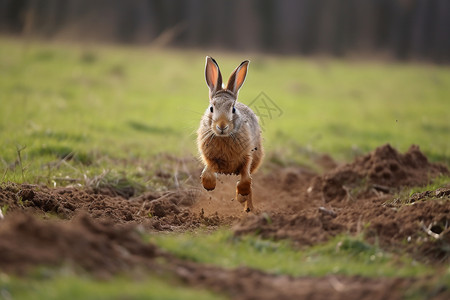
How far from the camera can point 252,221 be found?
5949mm

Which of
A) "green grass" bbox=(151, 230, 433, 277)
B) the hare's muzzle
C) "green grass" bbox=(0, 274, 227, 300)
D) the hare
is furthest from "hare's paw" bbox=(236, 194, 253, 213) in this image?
"green grass" bbox=(0, 274, 227, 300)

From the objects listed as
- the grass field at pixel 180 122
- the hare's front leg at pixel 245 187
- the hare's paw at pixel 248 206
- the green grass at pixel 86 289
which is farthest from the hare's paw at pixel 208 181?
the green grass at pixel 86 289

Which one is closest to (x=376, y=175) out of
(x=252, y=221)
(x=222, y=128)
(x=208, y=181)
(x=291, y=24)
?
(x=208, y=181)

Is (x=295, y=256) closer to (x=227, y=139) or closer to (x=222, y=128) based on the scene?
(x=222, y=128)

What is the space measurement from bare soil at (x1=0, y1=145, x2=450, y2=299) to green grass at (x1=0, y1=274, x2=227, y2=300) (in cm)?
14

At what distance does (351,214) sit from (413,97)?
51.6 ft

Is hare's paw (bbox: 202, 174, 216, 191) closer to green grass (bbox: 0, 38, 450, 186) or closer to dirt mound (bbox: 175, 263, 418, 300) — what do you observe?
green grass (bbox: 0, 38, 450, 186)

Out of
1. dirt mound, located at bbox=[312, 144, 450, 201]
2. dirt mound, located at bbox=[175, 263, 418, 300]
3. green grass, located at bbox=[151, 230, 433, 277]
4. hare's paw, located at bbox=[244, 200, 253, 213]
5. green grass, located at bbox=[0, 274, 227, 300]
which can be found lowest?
hare's paw, located at bbox=[244, 200, 253, 213]

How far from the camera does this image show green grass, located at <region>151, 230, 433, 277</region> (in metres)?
4.91

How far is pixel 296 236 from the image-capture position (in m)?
5.77

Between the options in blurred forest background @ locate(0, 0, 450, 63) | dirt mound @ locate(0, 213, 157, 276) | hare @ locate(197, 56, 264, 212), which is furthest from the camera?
blurred forest background @ locate(0, 0, 450, 63)

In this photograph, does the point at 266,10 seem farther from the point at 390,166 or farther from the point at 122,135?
the point at 390,166

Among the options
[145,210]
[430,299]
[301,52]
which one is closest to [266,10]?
[301,52]

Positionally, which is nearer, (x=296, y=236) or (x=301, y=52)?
(x=296, y=236)
